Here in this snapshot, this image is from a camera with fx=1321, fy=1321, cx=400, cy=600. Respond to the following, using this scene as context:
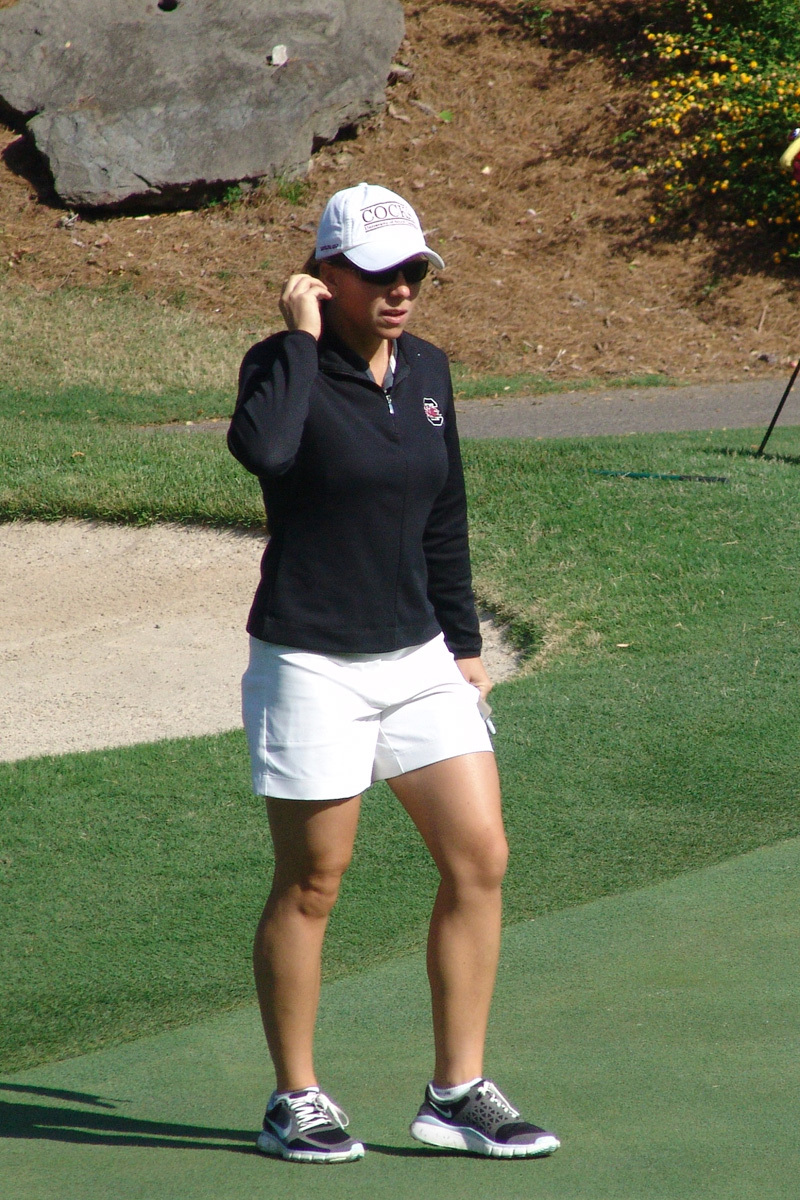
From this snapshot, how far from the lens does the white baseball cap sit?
106 inches

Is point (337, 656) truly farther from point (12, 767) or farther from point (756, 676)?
point (756, 676)

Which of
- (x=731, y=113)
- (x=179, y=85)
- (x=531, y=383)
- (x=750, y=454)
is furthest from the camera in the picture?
(x=179, y=85)

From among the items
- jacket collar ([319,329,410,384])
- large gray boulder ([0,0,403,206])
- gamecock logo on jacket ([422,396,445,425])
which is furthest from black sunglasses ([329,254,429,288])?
large gray boulder ([0,0,403,206])

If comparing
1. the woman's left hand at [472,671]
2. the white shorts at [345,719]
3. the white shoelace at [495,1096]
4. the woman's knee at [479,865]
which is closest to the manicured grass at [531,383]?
the woman's left hand at [472,671]

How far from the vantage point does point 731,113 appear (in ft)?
53.3

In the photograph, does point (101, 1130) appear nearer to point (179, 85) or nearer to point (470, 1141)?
point (470, 1141)

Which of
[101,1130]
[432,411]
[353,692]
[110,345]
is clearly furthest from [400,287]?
[110,345]

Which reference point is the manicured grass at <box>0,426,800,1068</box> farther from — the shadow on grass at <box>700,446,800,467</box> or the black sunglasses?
the black sunglasses

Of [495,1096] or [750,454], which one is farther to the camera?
[750,454]

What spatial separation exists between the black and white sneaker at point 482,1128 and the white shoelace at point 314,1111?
0.56ft

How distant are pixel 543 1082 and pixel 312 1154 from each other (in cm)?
62

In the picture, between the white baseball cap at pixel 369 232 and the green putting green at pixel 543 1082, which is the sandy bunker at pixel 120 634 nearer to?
the green putting green at pixel 543 1082

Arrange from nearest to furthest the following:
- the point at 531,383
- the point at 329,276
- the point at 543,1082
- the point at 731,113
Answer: the point at 329,276 → the point at 543,1082 → the point at 531,383 → the point at 731,113

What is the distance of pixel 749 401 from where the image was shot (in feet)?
41.7
